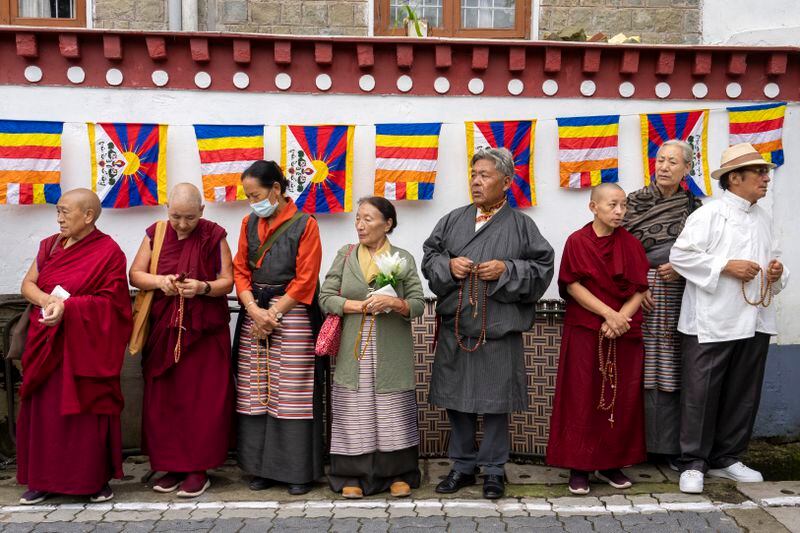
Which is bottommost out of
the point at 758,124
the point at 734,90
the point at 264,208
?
the point at 264,208

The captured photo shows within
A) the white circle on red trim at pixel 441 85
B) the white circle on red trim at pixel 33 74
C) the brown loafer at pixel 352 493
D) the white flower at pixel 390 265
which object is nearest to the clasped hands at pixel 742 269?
the white flower at pixel 390 265

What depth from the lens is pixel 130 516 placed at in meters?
4.25

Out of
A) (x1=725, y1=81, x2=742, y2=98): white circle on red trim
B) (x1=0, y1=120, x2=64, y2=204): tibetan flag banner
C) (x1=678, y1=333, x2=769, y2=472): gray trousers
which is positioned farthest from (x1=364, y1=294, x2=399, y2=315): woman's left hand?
(x1=725, y1=81, x2=742, y2=98): white circle on red trim

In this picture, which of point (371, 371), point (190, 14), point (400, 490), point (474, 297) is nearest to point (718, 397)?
point (474, 297)

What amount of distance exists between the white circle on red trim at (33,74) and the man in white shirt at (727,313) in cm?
400

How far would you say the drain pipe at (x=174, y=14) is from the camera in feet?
23.7

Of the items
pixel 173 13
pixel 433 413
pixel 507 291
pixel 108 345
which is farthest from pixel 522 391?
pixel 173 13

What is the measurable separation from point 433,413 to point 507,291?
1.23 meters

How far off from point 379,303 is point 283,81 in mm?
1912

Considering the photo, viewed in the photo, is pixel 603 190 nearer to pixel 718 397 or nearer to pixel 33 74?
pixel 718 397

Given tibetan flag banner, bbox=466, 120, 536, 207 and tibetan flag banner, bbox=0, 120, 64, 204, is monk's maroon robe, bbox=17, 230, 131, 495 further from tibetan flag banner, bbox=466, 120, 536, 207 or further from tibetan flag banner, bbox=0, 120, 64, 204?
tibetan flag banner, bbox=466, 120, 536, 207

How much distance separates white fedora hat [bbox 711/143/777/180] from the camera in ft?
15.0

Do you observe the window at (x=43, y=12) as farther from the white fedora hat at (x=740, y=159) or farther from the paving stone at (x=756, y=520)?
the paving stone at (x=756, y=520)

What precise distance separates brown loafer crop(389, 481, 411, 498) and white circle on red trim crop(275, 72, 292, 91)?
8.56ft
